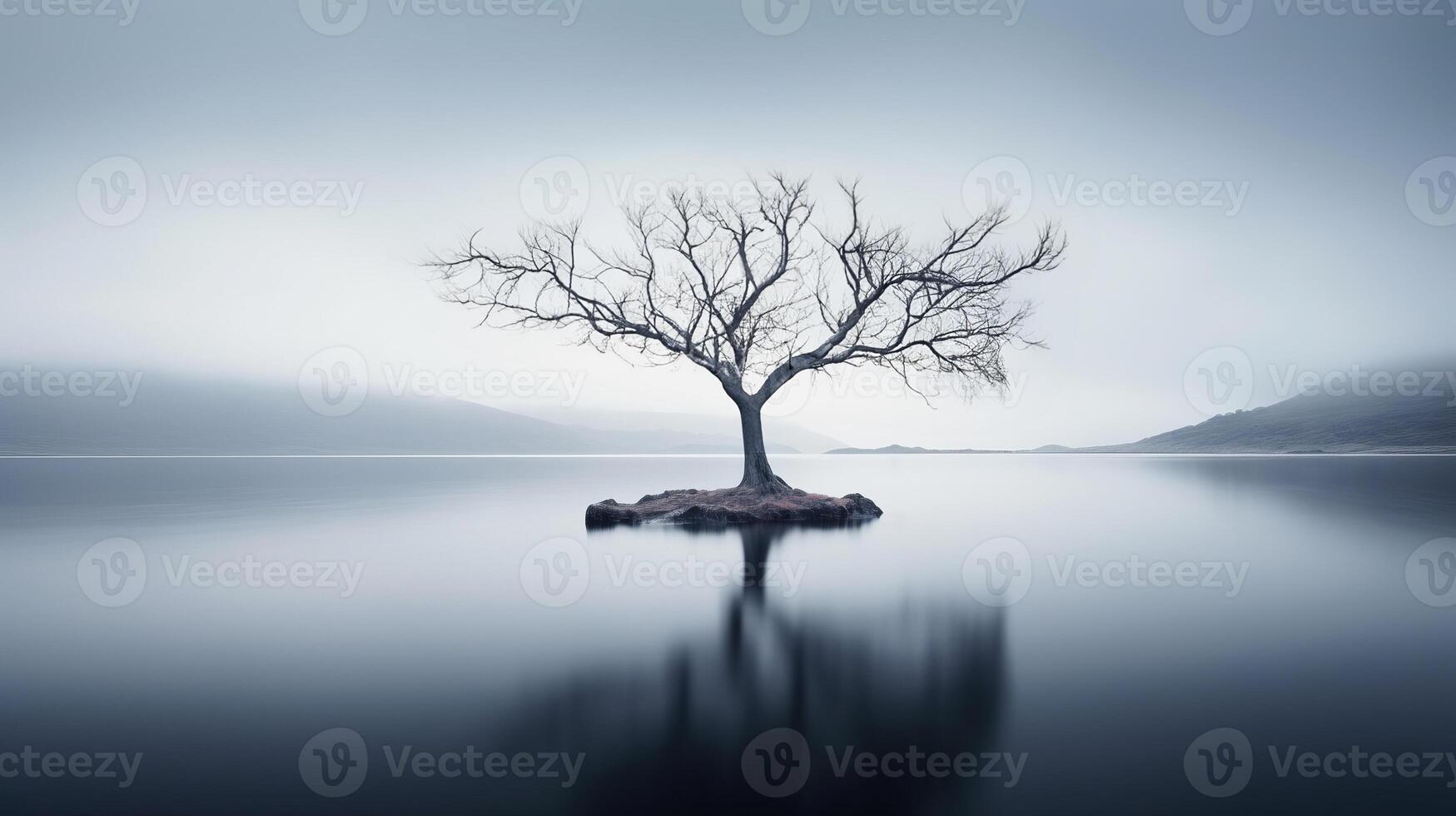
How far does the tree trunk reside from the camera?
805 inches

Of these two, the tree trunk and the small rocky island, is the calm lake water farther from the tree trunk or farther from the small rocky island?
the tree trunk

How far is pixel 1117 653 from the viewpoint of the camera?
6738 mm

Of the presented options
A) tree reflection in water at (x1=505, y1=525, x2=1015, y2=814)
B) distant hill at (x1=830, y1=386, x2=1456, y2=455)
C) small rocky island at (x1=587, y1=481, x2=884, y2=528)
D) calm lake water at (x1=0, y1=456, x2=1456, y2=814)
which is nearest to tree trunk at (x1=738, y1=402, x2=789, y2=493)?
small rocky island at (x1=587, y1=481, x2=884, y2=528)

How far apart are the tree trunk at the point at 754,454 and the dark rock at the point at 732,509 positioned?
261 mm

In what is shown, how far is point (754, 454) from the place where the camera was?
20469 millimetres

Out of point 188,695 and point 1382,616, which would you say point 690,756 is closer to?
point 188,695

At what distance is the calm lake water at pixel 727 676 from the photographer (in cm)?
406

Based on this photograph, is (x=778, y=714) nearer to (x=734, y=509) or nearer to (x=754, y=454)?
(x=734, y=509)

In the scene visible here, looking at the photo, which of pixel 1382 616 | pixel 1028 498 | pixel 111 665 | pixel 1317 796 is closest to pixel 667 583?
pixel 111 665

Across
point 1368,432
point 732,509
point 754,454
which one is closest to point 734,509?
point 732,509

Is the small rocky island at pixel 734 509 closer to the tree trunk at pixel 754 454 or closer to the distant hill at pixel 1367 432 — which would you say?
the tree trunk at pixel 754 454

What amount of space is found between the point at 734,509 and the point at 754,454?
7.24 feet

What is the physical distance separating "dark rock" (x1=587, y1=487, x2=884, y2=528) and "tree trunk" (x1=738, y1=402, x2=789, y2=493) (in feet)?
0.85

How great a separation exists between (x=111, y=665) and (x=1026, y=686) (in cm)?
833
